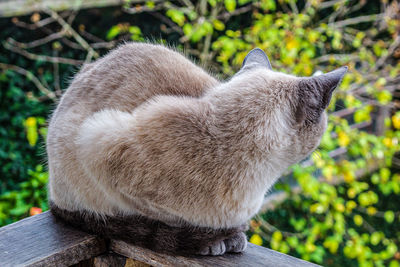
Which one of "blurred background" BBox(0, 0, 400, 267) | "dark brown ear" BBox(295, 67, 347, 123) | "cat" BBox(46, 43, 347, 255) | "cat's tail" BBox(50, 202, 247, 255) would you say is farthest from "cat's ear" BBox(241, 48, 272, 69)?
"blurred background" BBox(0, 0, 400, 267)

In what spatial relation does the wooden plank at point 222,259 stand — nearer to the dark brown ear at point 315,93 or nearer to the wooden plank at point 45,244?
the wooden plank at point 45,244

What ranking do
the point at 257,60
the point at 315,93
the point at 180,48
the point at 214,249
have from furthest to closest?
the point at 180,48 → the point at 257,60 → the point at 214,249 → the point at 315,93

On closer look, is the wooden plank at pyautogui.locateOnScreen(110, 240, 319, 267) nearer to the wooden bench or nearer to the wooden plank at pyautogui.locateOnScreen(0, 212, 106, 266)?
the wooden bench

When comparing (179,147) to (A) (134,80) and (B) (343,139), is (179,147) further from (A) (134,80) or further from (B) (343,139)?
(B) (343,139)

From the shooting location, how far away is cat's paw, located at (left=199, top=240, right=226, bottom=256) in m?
1.14

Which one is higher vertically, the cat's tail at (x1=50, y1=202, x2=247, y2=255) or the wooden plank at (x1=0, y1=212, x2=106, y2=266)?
the cat's tail at (x1=50, y1=202, x2=247, y2=255)

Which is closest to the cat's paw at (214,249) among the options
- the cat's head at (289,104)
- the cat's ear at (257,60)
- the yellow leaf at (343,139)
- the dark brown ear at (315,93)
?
the cat's head at (289,104)

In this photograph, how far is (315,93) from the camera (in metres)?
1.04

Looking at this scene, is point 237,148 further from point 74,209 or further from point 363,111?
point 363,111

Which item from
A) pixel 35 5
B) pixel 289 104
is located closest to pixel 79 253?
pixel 289 104

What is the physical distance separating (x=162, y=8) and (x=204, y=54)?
545 millimetres

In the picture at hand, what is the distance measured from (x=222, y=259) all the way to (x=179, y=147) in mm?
361

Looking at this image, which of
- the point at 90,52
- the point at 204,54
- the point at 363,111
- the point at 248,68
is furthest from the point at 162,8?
the point at 248,68

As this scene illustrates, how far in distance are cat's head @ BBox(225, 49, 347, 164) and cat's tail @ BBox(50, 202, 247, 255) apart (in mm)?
292
